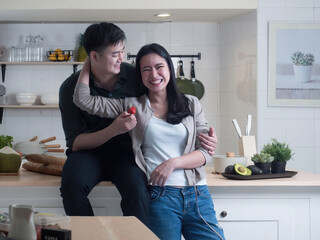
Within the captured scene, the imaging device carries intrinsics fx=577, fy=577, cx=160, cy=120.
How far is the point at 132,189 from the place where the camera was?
2242 mm

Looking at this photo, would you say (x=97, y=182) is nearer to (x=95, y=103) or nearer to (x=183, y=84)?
(x=95, y=103)

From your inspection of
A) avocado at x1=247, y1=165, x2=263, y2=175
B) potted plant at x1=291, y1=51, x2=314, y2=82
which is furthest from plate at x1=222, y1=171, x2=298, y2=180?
potted plant at x1=291, y1=51, x2=314, y2=82

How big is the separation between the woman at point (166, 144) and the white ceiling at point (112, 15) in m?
2.60

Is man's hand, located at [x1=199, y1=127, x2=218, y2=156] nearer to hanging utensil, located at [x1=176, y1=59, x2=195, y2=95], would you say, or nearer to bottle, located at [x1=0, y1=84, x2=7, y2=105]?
hanging utensil, located at [x1=176, y1=59, x2=195, y2=95]

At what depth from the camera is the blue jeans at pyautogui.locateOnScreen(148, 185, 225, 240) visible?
7.56 ft

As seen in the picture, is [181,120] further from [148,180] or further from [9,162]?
[9,162]

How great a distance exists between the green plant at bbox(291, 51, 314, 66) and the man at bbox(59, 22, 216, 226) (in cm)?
272

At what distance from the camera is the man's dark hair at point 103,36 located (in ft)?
8.03

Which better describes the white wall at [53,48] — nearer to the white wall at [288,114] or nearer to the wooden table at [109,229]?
the white wall at [288,114]

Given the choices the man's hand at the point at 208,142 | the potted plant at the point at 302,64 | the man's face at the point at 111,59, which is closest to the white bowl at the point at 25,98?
the potted plant at the point at 302,64

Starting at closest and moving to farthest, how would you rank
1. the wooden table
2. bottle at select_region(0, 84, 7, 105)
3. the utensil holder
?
the wooden table, the utensil holder, bottle at select_region(0, 84, 7, 105)

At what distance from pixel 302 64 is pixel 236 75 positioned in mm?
620

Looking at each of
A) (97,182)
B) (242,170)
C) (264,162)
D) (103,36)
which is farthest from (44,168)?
(264,162)

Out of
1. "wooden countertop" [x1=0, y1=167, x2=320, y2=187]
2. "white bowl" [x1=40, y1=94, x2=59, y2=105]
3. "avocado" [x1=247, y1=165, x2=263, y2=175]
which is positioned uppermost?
"white bowl" [x1=40, y1=94, x2=59, y2=105]
